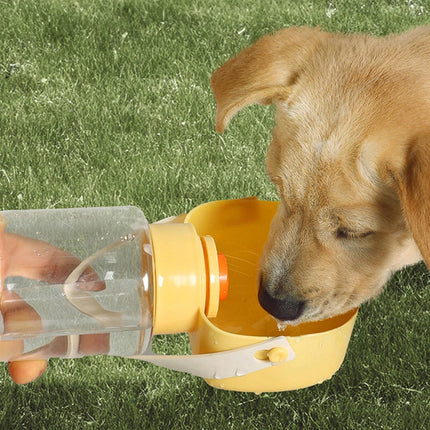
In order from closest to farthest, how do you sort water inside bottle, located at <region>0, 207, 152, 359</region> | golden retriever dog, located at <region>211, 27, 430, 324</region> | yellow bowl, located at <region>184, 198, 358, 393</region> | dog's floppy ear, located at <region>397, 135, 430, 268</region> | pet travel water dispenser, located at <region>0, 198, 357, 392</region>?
dog's floppy ear, located at <region>397, 135, 430, 268</region> → golden retriever dog, located at <region>211, 27, 430, 324</region> → pet travel water dispenser, located at <region>0, 198, 357, 392</region> → yellow bowl, located at <region>184, 198, 358, 393</region> → water inside bottle, located at <region>0, 207, 152, 359</region>

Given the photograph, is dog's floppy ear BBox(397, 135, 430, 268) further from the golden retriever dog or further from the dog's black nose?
the dog's black nose

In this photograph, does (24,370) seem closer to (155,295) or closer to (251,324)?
(155,295)

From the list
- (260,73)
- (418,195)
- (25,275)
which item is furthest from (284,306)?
(25,275)

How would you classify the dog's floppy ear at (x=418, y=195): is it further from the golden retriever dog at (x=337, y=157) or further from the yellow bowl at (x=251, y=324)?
the yellow bowl at (x=251, y=324)

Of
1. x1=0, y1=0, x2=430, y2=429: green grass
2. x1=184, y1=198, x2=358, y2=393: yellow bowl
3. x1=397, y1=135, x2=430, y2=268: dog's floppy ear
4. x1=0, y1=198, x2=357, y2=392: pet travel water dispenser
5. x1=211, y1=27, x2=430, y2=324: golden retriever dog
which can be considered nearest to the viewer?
x1=397, y1=135, x2=430, y2=268: dog's floppy ear

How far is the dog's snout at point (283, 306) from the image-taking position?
272 cm

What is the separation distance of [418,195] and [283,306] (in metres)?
0.67

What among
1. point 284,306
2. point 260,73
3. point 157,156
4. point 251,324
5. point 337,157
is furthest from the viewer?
point 157,156

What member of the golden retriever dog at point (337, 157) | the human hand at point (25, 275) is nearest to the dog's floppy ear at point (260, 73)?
the golden retriever dog at point (337, 157)

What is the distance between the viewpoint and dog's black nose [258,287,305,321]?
272 centimetres

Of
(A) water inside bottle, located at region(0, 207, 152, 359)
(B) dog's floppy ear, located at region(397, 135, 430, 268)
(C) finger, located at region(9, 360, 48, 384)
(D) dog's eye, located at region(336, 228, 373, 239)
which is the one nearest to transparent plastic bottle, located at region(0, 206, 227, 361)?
(A) water inside bottle, located at region(0, 207, 152, 359)

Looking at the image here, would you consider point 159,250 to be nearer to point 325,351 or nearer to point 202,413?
point 325,351

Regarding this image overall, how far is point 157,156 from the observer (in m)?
4.70

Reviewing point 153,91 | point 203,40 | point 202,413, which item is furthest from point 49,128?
point 202,413
